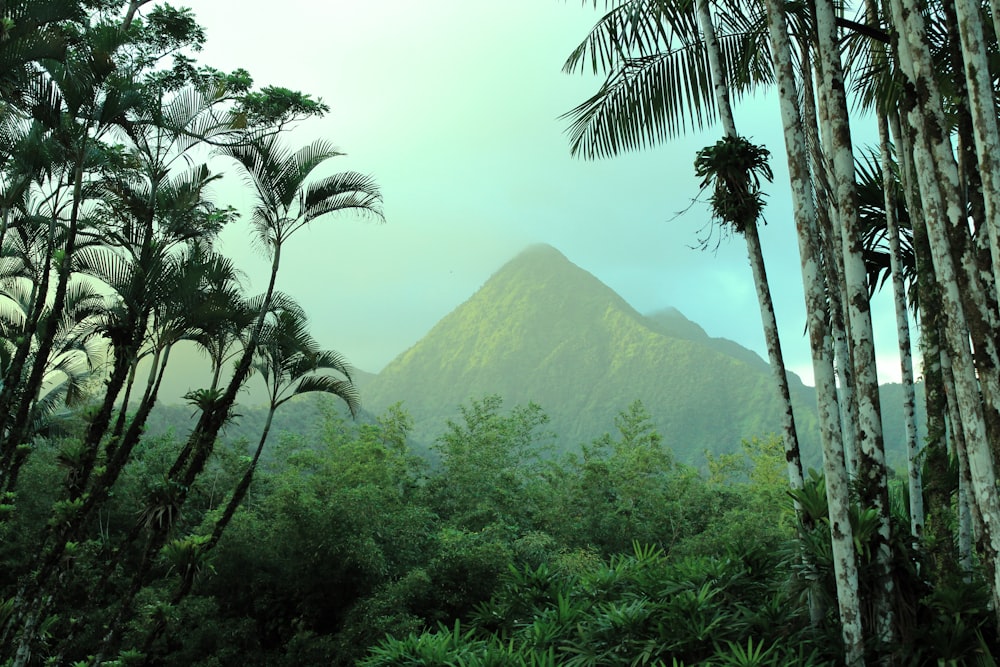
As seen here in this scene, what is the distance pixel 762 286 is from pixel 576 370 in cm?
8864

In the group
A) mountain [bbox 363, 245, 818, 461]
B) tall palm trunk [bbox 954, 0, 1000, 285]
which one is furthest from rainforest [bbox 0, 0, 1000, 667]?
mountain [bbox 363, 245, 818, 461]

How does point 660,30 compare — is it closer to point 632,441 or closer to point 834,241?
point 834,241

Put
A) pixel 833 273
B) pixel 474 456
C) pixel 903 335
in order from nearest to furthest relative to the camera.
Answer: pixel 833 273 < pixel 903 335 < pixel 474 456

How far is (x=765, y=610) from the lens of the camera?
17.5ft

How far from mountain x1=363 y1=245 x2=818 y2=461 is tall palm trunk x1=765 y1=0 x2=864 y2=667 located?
6928 centimetres

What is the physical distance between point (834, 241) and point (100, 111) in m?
7.70

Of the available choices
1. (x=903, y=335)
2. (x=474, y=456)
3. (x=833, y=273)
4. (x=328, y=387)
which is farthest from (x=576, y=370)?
(x=833, y=273)

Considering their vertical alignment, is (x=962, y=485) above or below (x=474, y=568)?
above

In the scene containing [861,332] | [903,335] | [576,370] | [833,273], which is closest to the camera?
[861,332]

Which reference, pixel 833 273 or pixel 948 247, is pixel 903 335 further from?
pixel 948 247

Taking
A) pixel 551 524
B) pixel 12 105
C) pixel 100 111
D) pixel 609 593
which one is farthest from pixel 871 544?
pixel 551 524

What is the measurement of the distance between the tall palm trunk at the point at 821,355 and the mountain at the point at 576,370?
69.3 meters

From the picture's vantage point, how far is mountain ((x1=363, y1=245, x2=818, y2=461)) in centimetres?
8194

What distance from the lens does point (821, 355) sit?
516 centimetres
